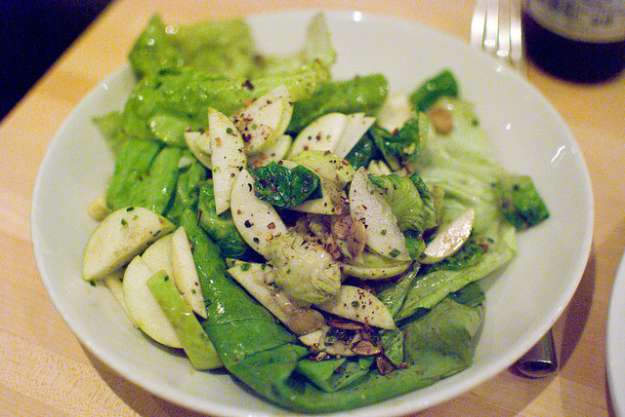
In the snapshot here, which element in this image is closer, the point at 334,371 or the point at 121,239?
the point at 334,371

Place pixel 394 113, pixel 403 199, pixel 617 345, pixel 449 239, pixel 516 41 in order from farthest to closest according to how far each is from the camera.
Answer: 1. pixel 516 41
2. pixel 394 113
3. pixel 449 239
4. pixel 403 199
5. pixel 617 345

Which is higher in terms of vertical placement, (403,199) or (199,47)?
(199,47)

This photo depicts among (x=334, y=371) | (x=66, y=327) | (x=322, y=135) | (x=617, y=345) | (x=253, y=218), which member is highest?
(x=322, y=135)

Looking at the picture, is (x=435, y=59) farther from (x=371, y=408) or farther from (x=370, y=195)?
(x=371, y=408)

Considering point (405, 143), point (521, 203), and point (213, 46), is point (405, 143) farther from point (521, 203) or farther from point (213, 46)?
point (213, 46)

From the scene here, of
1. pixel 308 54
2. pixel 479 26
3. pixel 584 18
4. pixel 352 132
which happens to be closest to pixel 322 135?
pixel 352 132

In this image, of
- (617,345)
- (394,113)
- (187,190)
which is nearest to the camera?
(617,345)

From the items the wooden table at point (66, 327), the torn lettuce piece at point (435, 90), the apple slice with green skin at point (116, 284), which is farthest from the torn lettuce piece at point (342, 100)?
the wooden table at point (66, 327)

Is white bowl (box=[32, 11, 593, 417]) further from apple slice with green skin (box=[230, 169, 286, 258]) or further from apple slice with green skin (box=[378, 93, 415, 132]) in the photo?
apple slice with green skin (box=[230, 169, 286, 258])
